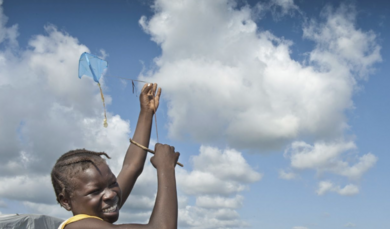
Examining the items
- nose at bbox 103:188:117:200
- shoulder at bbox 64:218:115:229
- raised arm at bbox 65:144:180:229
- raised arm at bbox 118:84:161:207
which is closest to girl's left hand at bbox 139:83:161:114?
raised arm at bbox 118:84:161:207

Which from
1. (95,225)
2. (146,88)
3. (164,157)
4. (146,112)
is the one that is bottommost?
(95,225)

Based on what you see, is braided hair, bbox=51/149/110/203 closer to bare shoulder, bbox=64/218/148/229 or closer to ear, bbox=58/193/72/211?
ear, bbox=58/193/72/211

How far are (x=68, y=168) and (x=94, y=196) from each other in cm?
28

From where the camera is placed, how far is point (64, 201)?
2973 mm

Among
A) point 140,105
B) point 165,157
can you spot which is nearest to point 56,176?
point 165,157

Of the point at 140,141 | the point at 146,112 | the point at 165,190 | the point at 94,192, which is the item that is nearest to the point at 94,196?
the point at 94,192

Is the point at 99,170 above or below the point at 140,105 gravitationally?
below

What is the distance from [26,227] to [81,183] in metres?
12.8

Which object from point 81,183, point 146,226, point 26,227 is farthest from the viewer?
point 26,227

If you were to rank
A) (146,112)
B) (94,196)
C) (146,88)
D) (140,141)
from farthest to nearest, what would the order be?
(146,88)
(146,112)
(140,141)
(94,196)

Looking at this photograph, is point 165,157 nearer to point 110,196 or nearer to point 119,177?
point 110,196

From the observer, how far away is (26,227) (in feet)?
46.1

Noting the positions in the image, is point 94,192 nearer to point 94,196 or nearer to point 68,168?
point 94,196

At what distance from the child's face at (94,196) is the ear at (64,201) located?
2.4 inches
